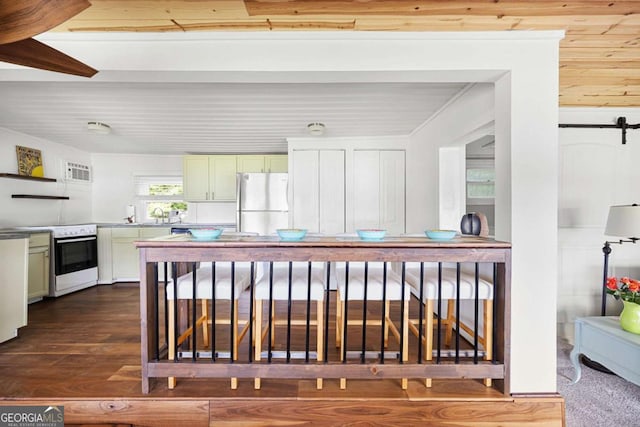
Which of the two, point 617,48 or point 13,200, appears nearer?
point 617,48

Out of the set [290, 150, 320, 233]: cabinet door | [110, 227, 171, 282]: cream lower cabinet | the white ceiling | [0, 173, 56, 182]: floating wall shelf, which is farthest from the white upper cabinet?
[0, 173, 56, 182]: floating wall shelf

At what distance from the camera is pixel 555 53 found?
6.22ft

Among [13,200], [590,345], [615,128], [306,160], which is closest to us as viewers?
[590,345]

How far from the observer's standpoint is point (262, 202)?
4.48 meters

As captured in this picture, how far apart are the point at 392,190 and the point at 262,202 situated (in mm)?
1835

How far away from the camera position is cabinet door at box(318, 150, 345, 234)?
14.3 feet

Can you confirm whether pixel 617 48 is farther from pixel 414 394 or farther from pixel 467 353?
pixel 414 394

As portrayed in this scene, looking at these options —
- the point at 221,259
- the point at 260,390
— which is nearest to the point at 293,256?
the point at 221,259

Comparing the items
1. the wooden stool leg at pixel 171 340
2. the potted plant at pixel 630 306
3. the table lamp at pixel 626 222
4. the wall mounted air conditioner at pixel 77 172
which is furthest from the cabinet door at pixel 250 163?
the potted plant at pixel 630 306

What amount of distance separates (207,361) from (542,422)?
201 centimetres

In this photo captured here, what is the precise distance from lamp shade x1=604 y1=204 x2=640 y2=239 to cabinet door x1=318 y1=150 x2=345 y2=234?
9.04ft

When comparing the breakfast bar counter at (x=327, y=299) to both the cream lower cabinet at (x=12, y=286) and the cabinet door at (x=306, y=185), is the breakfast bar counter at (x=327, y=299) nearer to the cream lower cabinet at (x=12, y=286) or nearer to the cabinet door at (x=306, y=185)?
the cream lower cabinet at (x=12, y=286)

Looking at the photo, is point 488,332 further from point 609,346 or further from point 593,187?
point 593,187

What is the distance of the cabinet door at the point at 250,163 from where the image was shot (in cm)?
492
